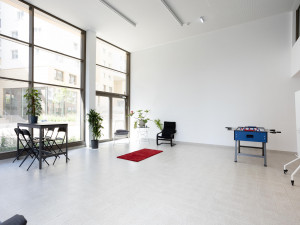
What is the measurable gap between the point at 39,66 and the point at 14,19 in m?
1.30

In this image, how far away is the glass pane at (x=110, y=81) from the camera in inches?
284

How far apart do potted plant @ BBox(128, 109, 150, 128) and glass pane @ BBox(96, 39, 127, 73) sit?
218 cm

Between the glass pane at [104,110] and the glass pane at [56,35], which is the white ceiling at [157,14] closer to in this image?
the glass pane at [56,35]

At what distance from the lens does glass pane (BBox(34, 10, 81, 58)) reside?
5.27 m

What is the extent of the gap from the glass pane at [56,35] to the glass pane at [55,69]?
9.7 inches

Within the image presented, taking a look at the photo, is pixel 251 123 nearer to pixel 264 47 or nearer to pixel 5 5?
pixel 264 47

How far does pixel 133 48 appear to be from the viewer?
8.23 meters

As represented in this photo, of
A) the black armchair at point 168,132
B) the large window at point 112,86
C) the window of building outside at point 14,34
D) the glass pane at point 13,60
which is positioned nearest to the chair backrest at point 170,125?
the black armchair at point 168,132

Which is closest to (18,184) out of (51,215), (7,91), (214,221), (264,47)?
(51,215)

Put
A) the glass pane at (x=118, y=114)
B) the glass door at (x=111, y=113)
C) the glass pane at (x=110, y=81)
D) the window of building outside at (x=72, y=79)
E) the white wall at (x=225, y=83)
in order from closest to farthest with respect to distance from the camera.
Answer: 1. the white wall at (x=225, y=83)
2. the window of building outside at (x=72, y=79)
3. the glass pane at (x=110, y=81)
4. the glass door at (x=111, y=113)
5. the glass pane at (x=118, y=114)

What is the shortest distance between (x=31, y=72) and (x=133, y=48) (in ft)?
14.9

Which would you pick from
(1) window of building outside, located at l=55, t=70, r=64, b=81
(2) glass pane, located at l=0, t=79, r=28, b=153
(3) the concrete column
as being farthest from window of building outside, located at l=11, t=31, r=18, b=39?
(3) the concrete column

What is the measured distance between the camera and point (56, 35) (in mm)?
5777

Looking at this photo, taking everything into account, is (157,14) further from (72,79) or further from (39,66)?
(39,66)
